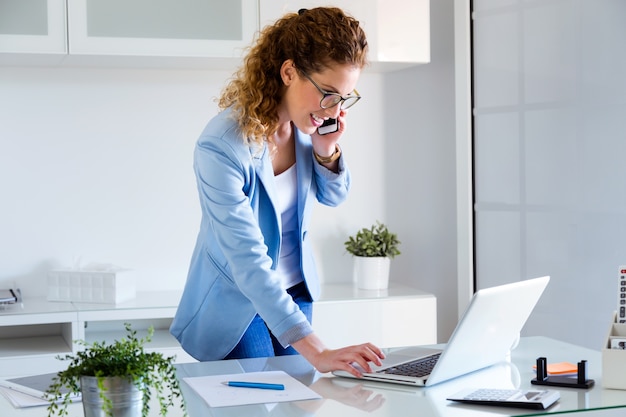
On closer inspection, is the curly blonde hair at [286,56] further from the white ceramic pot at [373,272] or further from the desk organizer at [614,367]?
the white ceramic pot at [373,272]

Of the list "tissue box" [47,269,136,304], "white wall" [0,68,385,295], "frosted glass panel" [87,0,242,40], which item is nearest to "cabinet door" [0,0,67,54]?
"frosted glass panel" [87,0,242,40]

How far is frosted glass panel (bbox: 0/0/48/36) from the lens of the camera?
3.12 meters

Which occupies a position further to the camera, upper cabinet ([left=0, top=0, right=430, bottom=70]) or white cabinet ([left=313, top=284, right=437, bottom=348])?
white cabinet ([left=313, top=284, right=437, bottom=348])

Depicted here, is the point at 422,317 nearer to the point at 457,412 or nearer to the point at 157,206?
the point at 157,206

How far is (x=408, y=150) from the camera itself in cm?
402

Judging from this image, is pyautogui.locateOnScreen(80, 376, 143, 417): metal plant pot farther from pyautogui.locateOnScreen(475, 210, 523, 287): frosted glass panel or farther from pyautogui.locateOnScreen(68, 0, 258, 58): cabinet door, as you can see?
pyautogui.locateOnScreen(475, 210, 523, 287): frosted glass panel

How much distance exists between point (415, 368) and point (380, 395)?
190 mm

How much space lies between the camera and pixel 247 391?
159cm

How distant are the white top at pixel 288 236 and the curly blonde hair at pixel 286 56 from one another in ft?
0.56

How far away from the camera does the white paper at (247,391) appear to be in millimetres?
1526

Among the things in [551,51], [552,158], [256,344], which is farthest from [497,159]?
[256,344]

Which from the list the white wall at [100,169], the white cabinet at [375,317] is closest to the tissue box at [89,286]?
the white wall at [100,169]

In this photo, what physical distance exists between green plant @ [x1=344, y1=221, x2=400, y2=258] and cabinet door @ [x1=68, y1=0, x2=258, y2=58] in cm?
97

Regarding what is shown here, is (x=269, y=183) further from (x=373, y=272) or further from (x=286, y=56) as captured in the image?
(x=373, y=272)
